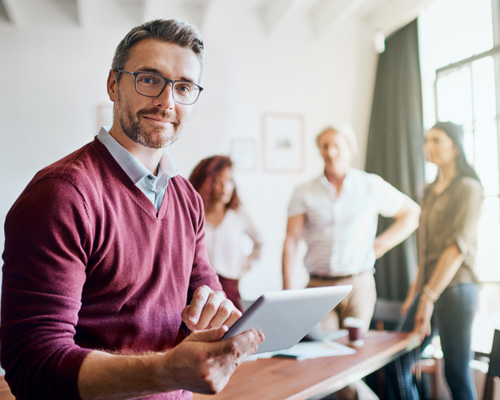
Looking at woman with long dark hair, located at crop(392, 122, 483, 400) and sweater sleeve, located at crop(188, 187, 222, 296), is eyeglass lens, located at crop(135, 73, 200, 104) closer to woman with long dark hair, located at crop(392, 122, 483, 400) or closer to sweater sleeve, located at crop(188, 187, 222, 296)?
sweater sleeve, located at crop(188, 187, 222, 296)

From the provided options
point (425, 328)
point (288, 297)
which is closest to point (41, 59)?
point (288, 297)

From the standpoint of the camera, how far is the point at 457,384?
2586mm

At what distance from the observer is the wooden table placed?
1.69 meters

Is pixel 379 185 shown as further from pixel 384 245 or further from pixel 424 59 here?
pixel 424 59

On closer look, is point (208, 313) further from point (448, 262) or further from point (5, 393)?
point (448, 262)

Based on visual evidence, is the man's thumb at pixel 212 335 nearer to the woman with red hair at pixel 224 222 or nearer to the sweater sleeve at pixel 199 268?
the sweater sleeve at pixel 199 268

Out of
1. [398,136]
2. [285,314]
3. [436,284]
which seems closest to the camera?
[285,314]

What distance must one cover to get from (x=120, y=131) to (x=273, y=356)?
137 centimetres

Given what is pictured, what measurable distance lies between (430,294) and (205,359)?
7.38ft

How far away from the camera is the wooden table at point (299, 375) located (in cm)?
169

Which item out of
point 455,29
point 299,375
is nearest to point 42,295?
point 299,375

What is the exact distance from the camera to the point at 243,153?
8.71ft

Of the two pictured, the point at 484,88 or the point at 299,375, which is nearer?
the point at 299,375

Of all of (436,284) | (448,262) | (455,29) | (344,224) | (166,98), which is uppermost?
(455,29)
